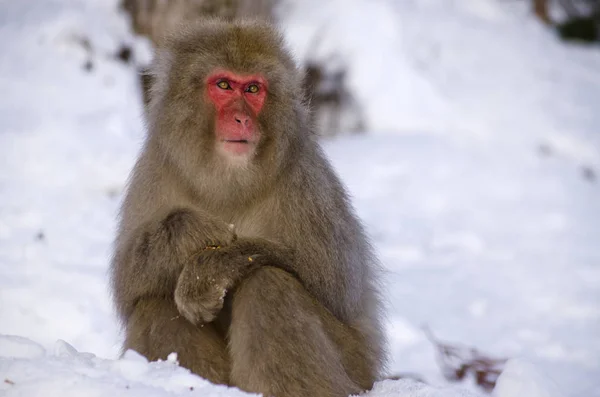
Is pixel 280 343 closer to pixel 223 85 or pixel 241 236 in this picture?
pixel 241 236

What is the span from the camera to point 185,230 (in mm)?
3246

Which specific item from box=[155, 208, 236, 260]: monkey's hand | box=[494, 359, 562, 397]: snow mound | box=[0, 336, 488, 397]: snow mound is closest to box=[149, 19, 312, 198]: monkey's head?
box=[155, 208, 236, 260]: monkey's hand

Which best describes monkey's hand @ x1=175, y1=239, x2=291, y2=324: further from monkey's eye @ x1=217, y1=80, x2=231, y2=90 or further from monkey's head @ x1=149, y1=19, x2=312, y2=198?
monkey's eye @ x1=217, y1=80, x2=231, y2=90

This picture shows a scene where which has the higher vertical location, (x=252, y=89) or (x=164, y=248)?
(x=252, y=89)

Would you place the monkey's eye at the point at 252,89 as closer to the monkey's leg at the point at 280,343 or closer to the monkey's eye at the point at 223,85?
the monkey's eye at the point at 223,85

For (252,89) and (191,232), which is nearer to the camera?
(191,232)

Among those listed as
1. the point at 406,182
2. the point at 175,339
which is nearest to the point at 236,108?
the point at 175,339

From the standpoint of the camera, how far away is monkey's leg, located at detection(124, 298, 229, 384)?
3.13m

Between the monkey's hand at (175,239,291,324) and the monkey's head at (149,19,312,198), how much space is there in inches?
13.4

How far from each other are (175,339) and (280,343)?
41 centimetres

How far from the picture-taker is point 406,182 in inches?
335

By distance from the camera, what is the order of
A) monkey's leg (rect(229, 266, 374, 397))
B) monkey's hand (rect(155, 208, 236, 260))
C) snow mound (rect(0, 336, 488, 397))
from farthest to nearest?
monkey's hand (rect(155, 208, 236, 260)) → monkey's leg (rect(229, 266, 374, 397)) → snow mound (rect(0, 336, 488, 397))

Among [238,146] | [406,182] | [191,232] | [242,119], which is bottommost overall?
[406,182]

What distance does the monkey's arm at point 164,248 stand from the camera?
10.7 ft
